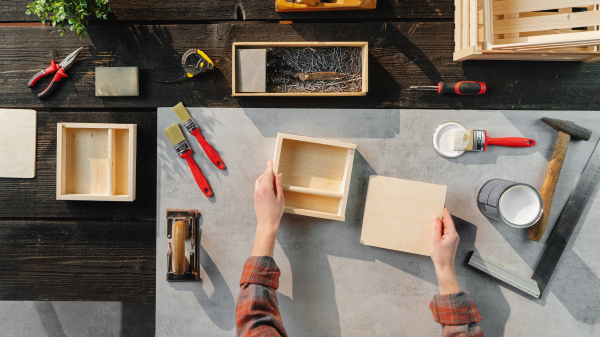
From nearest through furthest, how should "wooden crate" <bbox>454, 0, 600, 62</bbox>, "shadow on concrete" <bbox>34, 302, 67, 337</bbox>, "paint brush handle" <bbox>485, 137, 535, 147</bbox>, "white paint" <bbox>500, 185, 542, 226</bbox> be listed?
"wooden crate" <bbox>454, 0, 600, 62</bbox> → "white paint" <bbox>500, 185, 542, 226</bbox> → "paint brush handle" <bbox>485, 137, 535, 147</bbox> → "shadow on concrete" <bbox>34, 302, 67, 337</bbox>

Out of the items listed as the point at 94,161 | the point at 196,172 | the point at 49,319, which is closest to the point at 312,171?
the point at 196,172

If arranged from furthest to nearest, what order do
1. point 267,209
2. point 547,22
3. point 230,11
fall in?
1. point 230,11
2. point 267,209
3. point 547,22

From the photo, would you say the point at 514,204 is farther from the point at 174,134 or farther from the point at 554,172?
the point at 174,134

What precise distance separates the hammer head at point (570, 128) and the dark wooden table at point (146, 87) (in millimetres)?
93

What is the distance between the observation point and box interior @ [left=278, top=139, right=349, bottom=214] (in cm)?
145

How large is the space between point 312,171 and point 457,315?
857 mm

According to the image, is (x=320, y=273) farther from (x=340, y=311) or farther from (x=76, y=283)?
(x=76, y=283)

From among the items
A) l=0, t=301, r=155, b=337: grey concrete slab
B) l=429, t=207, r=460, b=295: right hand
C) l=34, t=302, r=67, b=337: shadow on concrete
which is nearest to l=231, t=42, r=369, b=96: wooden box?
l=429, t=207, r=460, b=295: right hand

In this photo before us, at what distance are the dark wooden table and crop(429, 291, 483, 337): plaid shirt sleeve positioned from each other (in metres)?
0.84

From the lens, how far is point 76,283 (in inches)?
60.8

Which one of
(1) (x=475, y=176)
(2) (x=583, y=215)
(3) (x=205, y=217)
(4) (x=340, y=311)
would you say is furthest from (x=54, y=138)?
(2) (x=583, y=215)

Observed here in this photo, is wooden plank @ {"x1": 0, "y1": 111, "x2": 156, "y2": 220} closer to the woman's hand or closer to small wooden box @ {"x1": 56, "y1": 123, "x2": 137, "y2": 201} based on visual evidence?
small wooden box @ {"x1": 56, "y1": 123, "x2": 137, "y2": 201}

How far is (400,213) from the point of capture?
1418 millimetres

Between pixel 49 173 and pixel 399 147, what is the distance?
5.35 feet
